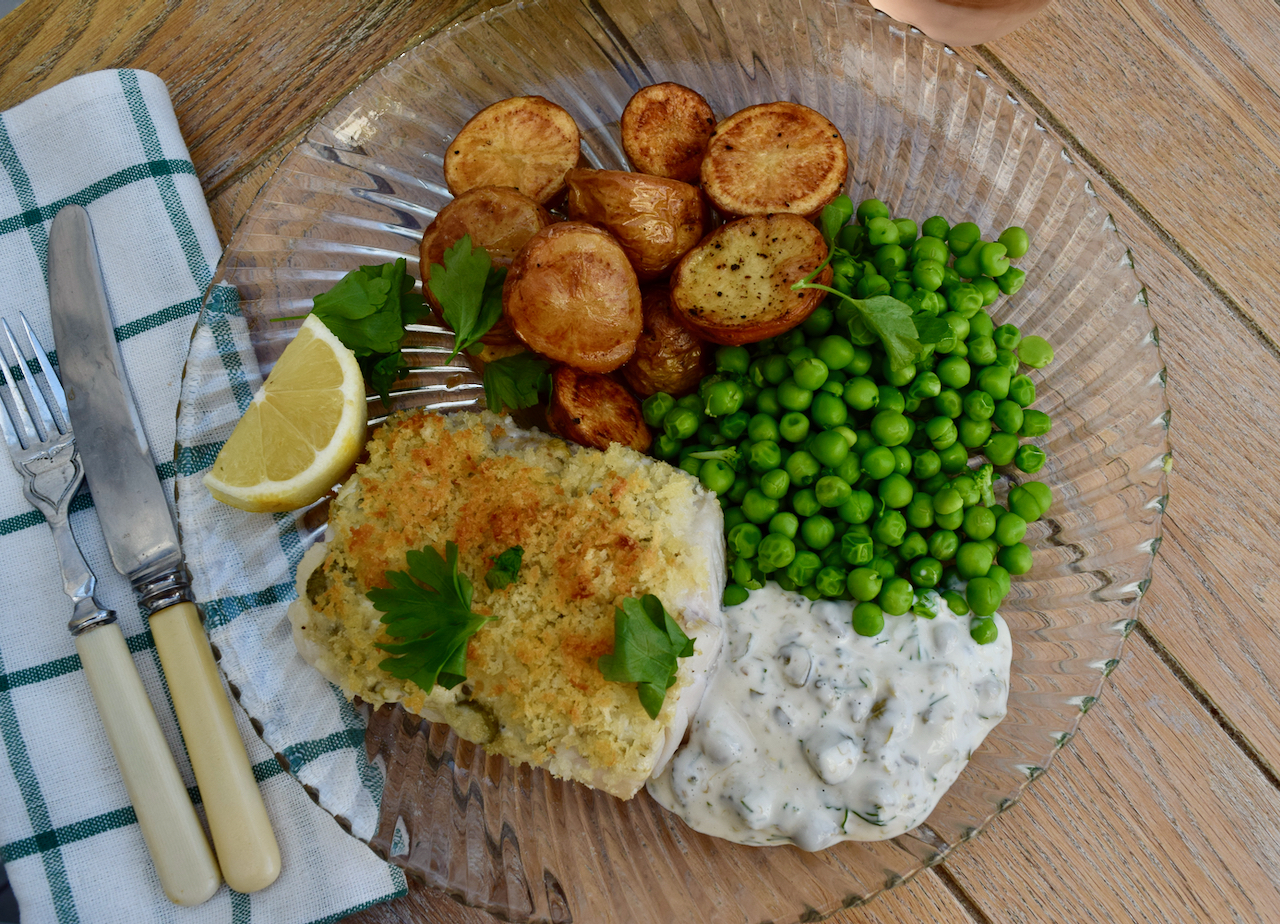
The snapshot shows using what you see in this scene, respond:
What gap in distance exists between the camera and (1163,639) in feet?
8.28

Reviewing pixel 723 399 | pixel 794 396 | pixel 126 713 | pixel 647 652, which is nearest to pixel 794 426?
pixel 794 396

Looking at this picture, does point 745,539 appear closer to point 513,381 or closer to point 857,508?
point 857,508

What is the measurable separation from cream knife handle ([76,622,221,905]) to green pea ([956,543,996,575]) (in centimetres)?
216

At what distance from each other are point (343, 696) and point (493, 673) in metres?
0.55

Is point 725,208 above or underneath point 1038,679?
above

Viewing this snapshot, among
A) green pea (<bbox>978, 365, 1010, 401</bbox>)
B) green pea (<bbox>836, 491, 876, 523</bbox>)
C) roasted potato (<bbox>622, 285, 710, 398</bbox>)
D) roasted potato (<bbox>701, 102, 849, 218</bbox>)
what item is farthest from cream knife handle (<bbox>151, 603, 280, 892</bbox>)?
green pea (<bbox>978, 365, 1010, 401</bbox>)

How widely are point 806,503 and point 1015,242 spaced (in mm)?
930

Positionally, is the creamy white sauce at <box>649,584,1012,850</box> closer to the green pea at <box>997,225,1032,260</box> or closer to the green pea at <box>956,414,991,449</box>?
the green pea at <box>956,414,991,449</box>

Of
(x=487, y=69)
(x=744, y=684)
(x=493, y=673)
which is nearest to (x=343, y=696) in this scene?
(x=493, y=673)

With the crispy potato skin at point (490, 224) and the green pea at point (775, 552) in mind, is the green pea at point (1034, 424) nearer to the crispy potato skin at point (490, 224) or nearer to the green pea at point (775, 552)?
the green pea at point (775, 552)

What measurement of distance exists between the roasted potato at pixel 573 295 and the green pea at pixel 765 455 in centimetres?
46

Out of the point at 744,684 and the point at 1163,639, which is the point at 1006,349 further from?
the point at 744,684

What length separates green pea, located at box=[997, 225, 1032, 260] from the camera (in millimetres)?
2373

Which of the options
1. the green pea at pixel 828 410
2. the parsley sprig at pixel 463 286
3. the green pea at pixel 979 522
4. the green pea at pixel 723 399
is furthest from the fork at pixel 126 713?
the green pea at pixel 979 522
